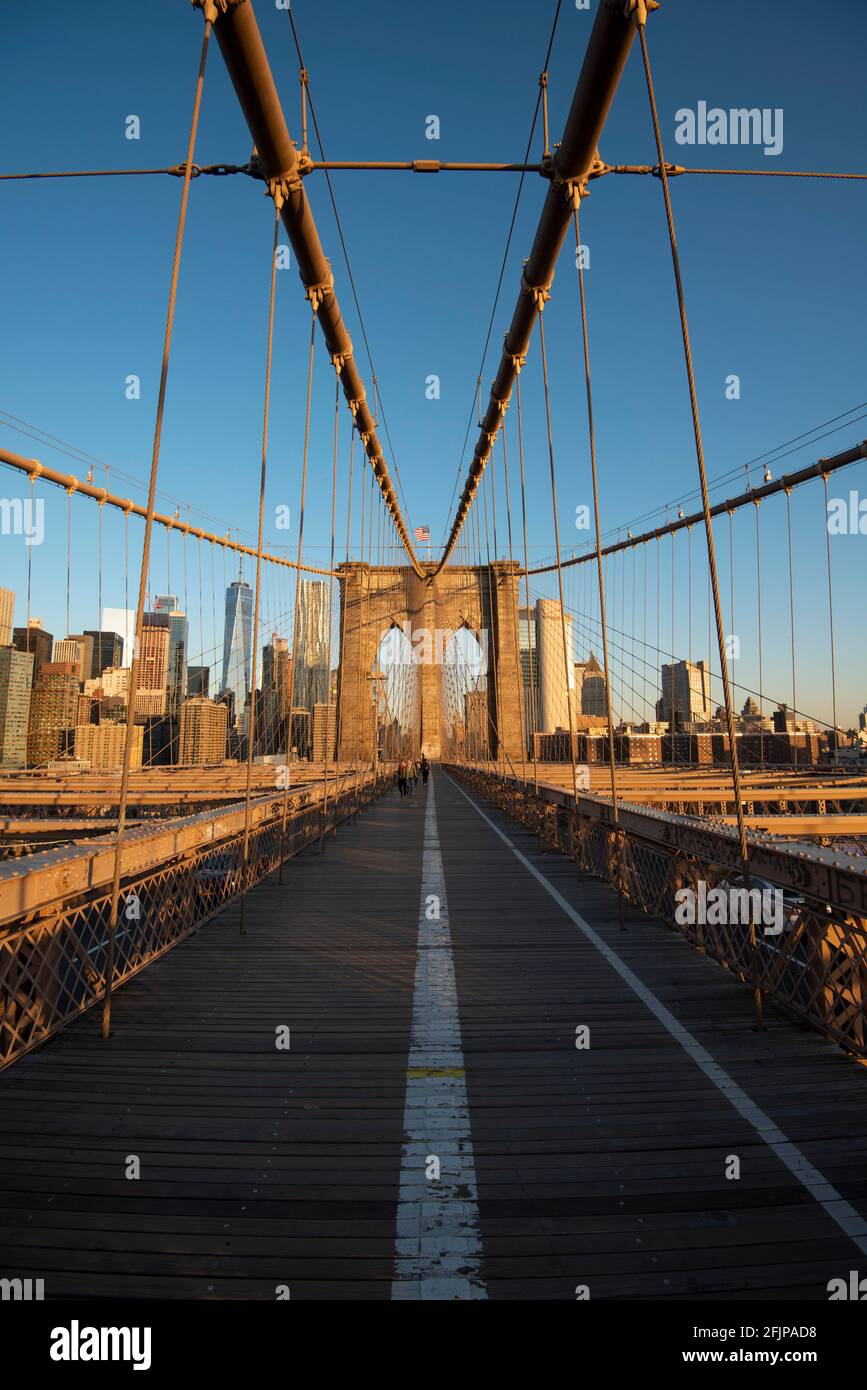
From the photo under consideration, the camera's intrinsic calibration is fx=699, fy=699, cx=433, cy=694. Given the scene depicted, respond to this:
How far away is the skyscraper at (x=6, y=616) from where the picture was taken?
2022 cm

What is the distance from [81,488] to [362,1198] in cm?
1930

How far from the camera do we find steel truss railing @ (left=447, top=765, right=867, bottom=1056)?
3.38 m

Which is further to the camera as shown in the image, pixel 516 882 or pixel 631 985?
pixel 516 882

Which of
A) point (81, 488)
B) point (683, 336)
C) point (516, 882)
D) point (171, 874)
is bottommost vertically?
point (516, 882)

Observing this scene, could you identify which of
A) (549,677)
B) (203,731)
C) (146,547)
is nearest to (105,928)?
(146,547)

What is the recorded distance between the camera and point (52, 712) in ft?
72.1

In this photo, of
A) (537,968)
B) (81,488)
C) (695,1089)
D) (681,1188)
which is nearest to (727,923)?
(537,968)

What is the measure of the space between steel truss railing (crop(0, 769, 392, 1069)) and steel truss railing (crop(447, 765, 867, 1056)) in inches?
148

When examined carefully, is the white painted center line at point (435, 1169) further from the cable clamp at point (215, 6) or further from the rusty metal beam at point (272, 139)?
the rusty metal beam at point (272, 139)

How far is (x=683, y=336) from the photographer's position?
4449 mm

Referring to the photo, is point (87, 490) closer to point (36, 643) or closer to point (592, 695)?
point (36, 643)

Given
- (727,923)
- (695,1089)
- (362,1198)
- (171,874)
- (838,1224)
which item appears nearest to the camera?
(838,1224)
